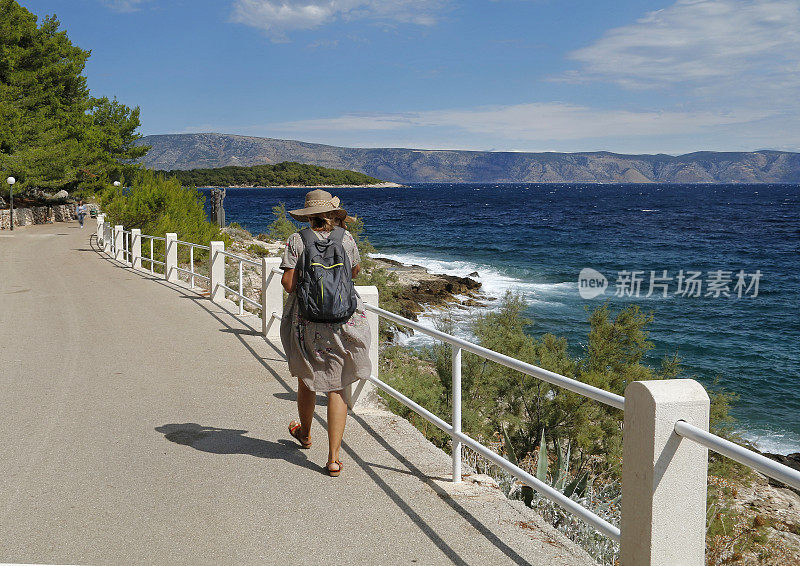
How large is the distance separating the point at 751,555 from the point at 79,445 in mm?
6160

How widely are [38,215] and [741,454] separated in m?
47.7

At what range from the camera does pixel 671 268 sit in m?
47.3

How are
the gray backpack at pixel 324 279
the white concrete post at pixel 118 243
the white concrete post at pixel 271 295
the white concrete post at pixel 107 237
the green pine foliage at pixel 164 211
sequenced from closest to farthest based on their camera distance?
the gray backpack at pixel 324 279, the white concrete post at pixel 271 295, the white concrete post at pixel 118 243, the green pine foliage at pixel 164 211, the white concrete post at pixel 107 237

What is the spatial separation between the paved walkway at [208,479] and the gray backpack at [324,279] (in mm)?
1101

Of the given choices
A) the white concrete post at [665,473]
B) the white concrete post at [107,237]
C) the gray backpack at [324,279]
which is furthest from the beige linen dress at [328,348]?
the white concrete post at [107,237]

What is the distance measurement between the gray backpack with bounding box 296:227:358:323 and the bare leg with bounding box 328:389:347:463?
0.57 m

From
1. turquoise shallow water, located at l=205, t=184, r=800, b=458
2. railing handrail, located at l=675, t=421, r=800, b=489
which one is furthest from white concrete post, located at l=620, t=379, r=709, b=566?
turquoise shallow water, located at l=205, t=184, r=800, b=458

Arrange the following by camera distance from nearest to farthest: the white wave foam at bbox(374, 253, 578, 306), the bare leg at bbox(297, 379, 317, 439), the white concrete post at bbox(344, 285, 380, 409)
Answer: the bare leg at bbox(297, 379, 317, 439) → the white concrete post at bbox(344, 285, 380, 409) → the white wave foam at bbox(374, 253, 578, 306)

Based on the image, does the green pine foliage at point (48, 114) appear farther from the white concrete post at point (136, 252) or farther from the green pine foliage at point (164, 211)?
the white concrete post at point (136, 252)

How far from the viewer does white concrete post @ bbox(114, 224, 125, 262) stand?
22.8 meters

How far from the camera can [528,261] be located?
49.4m

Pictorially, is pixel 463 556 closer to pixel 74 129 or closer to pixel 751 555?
pixel 751 555

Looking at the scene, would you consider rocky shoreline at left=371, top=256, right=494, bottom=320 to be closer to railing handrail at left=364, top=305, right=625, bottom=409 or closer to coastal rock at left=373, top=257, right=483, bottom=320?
coastal rock at left=373, top=257, right=483, bottom=320

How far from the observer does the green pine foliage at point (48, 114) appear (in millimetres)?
40250
